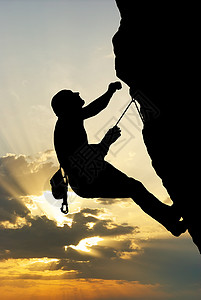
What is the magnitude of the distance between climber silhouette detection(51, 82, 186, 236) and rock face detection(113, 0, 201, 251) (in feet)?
1.46

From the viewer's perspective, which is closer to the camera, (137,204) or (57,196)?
(137,204)

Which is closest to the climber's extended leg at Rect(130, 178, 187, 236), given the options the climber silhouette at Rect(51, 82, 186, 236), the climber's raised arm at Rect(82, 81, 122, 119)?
the climber silhouette at Rect(51, 82, 186, 236)

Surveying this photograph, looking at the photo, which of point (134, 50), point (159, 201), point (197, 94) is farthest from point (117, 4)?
point (159, 201)

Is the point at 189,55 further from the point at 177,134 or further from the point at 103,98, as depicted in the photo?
the point at 103,98

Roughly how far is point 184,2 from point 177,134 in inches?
94.4

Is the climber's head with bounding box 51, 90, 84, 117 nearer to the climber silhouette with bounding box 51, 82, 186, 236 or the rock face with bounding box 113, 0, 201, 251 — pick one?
the climber silhouette with bounding box 51, 82, 186, 236

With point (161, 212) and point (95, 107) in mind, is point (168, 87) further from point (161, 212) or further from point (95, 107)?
point (161, 212)

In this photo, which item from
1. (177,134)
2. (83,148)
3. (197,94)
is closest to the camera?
(197,94)

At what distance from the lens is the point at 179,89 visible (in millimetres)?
5680

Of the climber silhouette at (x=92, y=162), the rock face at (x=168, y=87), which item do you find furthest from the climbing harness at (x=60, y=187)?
the rock face at (x=168, y=87)

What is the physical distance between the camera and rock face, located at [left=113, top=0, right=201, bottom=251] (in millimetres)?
5598

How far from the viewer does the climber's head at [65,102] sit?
6.56 metres

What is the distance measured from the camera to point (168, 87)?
231 inches

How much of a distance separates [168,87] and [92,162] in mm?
2080
